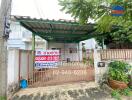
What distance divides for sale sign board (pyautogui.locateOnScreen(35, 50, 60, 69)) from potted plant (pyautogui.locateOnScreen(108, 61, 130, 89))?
2.54 m

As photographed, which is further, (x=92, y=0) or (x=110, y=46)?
(x=110, y=46)

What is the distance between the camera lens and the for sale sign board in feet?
24.4

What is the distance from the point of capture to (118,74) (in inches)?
274

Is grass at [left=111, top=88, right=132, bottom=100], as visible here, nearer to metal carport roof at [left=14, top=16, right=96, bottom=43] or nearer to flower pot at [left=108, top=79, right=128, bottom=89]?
flower pot at [left=108, top=79, right=128, bottom=89]

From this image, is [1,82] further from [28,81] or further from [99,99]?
[99,99]

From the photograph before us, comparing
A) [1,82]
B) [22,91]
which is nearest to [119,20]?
[1,82]

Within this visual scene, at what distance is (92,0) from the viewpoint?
180 inches

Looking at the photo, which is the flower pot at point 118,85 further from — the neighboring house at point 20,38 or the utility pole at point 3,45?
the neighboring house at point 20,38

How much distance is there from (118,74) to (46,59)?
330cm

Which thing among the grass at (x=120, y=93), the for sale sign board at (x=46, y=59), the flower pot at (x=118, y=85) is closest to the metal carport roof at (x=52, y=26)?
the for sale sign board at (x=46, y=59)

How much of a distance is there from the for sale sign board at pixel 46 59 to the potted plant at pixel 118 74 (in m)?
2.54

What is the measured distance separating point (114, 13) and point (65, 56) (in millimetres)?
3962

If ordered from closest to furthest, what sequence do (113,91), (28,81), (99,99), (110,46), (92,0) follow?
1. (92,0)
2. (99,99)
3. (113,91)
4. (28,81)
5. (110,46)

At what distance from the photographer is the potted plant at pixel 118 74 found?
6766mm
